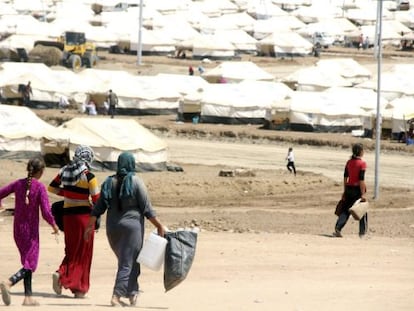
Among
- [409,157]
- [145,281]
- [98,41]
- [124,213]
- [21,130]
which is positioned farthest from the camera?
[98,41]

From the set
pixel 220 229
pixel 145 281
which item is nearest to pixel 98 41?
pixel 220 229

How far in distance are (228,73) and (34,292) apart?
43856 mm

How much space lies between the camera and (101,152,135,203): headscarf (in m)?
10.9

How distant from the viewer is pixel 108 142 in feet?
102

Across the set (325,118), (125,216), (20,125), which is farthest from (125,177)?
(325,118)

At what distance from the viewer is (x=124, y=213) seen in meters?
11.0

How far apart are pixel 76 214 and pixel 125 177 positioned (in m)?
0.80

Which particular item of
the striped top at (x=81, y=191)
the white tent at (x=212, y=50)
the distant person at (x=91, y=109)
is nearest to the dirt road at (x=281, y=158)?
the distant person at (x=91, y=109)

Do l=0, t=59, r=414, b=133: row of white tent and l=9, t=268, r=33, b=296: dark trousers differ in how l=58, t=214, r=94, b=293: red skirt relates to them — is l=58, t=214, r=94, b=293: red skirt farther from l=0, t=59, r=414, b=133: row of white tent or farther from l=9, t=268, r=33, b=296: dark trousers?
l=0, t=59, r=414, b=133: row of white tent

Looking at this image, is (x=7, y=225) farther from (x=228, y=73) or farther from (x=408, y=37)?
(x=408, y=37)

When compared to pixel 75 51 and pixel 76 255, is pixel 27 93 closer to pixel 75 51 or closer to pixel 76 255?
pixel 75 51

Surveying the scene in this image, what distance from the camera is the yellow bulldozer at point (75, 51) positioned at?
62.0 metres

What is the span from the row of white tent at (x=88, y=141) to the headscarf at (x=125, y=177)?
19639mm

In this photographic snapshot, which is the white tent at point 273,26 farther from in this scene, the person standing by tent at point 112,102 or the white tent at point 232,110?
the white tent at point 232,110
